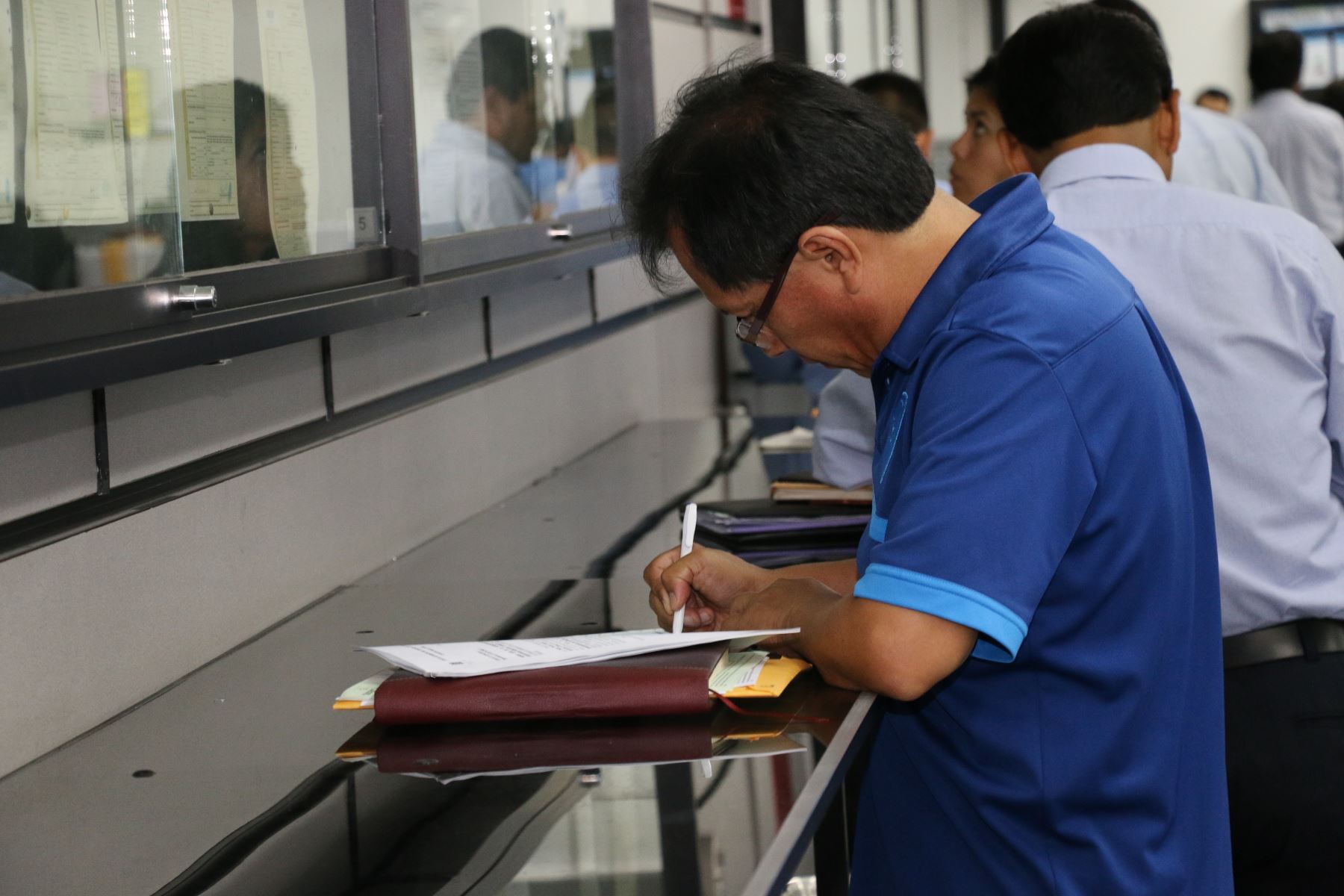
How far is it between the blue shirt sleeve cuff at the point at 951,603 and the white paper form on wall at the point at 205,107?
82 centimetres

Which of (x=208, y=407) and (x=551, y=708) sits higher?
(x=208, y=407)

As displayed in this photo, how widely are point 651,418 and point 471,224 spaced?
57.9 inches

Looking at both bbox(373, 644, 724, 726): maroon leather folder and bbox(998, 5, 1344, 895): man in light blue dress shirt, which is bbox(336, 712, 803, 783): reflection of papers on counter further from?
bbox(998, 5, 1344, 895): man in light blue dress shirt

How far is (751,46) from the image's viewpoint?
1.48m

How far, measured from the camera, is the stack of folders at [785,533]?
1.79 metres

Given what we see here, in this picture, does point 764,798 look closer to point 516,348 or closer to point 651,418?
point 516,348

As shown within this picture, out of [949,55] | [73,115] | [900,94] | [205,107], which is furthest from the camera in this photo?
[949,55]

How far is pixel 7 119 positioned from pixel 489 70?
119 centimetres

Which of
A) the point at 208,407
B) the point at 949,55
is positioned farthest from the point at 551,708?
the point at 949,55

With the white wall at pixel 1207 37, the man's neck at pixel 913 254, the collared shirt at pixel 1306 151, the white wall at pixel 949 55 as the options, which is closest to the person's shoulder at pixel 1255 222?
the man's neck at pixel 913 254

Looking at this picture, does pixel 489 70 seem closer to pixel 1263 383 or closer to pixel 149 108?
pixel 149 108

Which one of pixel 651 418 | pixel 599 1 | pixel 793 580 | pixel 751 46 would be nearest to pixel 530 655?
pixel 793 580

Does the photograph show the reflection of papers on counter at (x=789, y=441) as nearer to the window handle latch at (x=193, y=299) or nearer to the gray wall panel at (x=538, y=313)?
the gray wall panel at (x=538, y=313)

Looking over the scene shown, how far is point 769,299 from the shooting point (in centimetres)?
124
